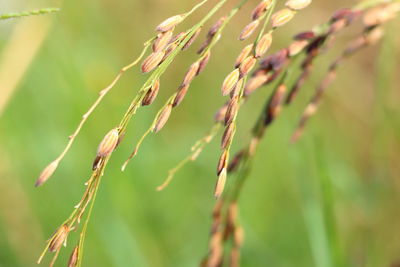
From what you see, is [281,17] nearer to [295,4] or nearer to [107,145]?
[295,4]

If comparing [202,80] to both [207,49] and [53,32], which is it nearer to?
[53,32]

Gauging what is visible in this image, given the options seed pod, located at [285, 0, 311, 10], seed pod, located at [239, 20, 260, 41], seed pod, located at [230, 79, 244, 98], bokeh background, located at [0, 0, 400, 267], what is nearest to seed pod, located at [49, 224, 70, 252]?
seed pod, located at [230, 79, 244, 98]

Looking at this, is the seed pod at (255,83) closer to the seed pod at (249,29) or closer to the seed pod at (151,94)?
the seed pod at (249,29)

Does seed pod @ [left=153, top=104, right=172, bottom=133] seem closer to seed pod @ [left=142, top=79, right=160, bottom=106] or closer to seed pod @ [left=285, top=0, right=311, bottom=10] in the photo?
seed pod @ [left=142, top=79, right=160, bottom=106]

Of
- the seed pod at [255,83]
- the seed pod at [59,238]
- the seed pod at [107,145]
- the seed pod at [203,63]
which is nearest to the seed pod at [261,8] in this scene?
the seed pod at [203,63]

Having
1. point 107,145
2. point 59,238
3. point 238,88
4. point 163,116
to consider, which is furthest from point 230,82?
point 59,238

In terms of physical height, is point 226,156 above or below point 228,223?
above

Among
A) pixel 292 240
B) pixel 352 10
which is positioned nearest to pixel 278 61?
pixel 352 10
